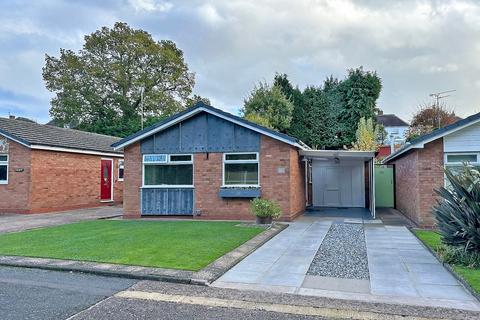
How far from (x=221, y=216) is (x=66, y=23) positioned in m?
13.1

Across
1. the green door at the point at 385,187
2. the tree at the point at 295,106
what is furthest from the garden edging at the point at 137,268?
the tree at the point at 295,106

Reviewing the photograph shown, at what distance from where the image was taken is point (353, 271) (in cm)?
690

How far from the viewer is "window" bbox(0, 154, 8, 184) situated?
1728 cm

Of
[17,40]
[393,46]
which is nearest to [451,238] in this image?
[393,46]

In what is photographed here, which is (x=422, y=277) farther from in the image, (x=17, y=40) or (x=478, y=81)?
(x=17, y=40)

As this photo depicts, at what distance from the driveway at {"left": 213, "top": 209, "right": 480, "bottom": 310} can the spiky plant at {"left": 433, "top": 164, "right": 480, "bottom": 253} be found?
65 centimetres

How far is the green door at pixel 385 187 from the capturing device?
20.2 m

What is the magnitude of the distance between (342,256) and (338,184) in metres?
12.8

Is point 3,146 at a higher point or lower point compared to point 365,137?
lower

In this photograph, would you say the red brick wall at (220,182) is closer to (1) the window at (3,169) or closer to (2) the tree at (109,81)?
(1) the window at (3,169)

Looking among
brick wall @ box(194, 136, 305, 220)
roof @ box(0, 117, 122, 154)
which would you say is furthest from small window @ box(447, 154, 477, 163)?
roof @ box(0, 117, 122, 154)

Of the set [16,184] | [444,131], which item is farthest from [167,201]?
[444,131]

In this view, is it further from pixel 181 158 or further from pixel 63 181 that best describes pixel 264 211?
pixel 63 181

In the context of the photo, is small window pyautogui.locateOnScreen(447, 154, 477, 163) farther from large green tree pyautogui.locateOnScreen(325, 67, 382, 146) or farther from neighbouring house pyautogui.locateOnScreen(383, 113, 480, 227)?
large green tree pyautogui.locateOnScreen(325, 67, 382, 146)
